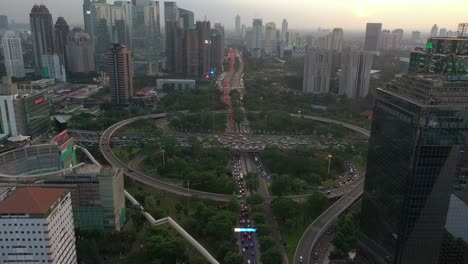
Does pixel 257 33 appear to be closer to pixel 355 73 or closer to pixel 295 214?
pixel 355 73

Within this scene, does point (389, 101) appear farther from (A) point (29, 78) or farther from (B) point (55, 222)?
(A) point (29, 78)

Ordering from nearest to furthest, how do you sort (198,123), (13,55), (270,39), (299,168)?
1. (299,168)
2. (198,123)
3. (13,55)
4. (270,39)

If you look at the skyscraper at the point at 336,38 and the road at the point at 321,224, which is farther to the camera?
the skyscraper at the point at 336,38

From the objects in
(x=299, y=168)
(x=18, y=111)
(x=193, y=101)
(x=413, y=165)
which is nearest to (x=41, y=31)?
(x=193, y=101)

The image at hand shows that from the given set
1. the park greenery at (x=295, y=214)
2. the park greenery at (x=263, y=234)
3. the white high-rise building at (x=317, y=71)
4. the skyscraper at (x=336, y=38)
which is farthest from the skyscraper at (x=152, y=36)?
the park greenery at (x=295, y=214)

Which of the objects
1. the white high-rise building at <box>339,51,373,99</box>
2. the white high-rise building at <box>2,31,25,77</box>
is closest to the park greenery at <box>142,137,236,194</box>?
the white high-rise building at <box>339,51,373,99</box>

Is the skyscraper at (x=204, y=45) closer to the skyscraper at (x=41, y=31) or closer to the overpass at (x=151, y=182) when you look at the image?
the skyscraper at (x=41, y=31)
